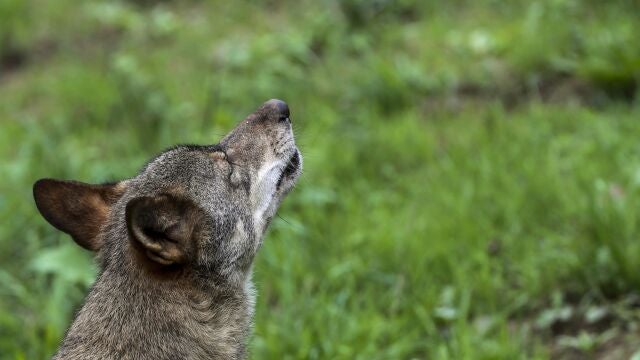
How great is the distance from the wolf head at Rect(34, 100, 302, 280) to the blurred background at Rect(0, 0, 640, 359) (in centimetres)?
80

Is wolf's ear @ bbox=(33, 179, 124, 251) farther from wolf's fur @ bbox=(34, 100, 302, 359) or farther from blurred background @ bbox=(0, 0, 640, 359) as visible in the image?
blurred background @ bbox=(0, 0, 640, 359)

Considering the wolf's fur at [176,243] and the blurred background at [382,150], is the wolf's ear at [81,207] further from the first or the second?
the blurred background at [382,150]

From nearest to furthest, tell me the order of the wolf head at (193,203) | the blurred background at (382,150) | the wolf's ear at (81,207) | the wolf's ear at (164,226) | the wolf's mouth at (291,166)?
the wolf's ear at (164,226) → the wolf head at (193,203) → the wolf's ear at (81,207) → the wolf's mouth at (291,166) → the blurred background at (382,150)

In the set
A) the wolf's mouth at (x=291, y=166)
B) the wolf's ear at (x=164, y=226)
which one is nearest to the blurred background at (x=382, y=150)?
the wolf's mouth at (x=291, y=166)

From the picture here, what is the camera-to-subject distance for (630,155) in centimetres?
534

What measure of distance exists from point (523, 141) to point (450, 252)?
1.22 m

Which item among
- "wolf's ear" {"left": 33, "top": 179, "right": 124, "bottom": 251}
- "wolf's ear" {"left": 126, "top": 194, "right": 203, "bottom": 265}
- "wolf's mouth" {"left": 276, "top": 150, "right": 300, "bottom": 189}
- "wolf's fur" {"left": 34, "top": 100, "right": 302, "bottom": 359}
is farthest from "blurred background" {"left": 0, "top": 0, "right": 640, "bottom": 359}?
"wolf's ear" {"left": 126, "top": 194, "right": 203, "bottom": 265}

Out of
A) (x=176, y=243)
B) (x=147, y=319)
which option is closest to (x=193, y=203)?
(x=176, y=243)

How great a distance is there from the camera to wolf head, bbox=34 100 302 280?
117 inches

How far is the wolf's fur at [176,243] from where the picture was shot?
3004mm

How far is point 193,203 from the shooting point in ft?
10.1

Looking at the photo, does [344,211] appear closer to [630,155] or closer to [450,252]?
[450,252]

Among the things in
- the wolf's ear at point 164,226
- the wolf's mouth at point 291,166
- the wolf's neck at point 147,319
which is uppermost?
the wolf's mouth at point 291,166

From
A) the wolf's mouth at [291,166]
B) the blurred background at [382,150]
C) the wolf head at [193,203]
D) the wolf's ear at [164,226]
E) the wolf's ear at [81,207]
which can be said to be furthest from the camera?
the blurred background at [382,150]
